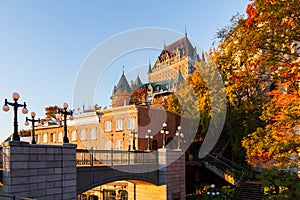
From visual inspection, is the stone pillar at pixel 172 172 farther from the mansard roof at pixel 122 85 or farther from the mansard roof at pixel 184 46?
the mansard roof at pixel 184 46

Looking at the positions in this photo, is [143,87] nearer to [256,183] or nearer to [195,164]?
[195,164]

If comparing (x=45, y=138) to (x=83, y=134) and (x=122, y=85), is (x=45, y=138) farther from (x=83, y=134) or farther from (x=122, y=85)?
(x=122, y=85)

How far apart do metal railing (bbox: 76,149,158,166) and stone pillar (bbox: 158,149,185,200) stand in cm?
62

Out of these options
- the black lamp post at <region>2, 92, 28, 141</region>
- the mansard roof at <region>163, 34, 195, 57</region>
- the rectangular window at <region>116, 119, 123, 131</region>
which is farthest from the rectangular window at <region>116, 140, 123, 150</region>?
the mansard roof at <region>163, 34, 195, 57</region>

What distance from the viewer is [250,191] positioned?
24.2 m

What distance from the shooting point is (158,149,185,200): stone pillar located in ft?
69.9

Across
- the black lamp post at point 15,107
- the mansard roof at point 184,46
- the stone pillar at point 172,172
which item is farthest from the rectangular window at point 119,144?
the mansard roof at point 184,46

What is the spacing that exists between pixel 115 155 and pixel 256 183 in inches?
534

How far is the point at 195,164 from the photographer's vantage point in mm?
28641

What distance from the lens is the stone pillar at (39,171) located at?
1137 cm

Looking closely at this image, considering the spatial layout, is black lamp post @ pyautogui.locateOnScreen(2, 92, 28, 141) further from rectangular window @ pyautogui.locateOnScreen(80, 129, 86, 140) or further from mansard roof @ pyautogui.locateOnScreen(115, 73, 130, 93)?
mansard roof @ pyautogui.locateOnScreen(115, 73, 130, 93)

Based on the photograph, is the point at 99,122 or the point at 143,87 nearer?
the point at 99,122

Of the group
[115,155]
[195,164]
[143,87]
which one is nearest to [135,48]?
[115,155]

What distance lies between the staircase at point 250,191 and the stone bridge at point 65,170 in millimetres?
6573
